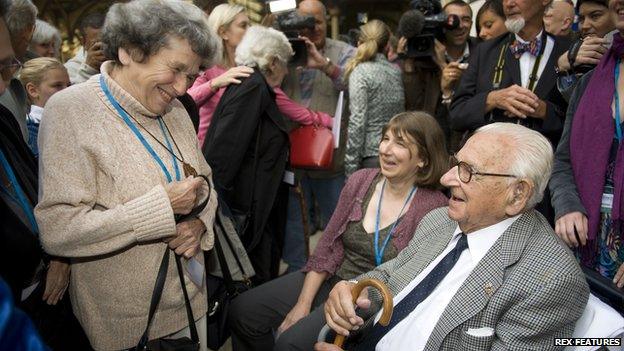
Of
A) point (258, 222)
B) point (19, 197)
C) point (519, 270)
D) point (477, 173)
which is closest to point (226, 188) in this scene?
point (258, 222)

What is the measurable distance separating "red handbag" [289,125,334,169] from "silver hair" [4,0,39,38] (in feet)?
5.55

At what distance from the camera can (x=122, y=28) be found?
64.4 inches

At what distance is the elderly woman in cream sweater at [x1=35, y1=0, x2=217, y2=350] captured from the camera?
1.53m

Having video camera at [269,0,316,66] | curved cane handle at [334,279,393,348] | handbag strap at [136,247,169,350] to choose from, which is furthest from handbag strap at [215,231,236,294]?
video camera at [269,0,316,66]

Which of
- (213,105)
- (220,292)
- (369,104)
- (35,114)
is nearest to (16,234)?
(220,292)

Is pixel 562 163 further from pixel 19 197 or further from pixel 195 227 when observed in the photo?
pixel 19 197

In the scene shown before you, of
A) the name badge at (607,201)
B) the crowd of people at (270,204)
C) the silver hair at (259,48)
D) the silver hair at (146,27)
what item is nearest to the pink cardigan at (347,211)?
the crowd of people at (270,204)

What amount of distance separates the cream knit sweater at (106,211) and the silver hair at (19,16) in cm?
61

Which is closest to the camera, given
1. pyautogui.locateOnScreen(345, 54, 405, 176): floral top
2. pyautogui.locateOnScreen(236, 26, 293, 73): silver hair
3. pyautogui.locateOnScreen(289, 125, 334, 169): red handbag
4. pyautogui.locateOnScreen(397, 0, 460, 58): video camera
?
pyautogui.locateOnScreen(236, 26, 293, 73): silver hair

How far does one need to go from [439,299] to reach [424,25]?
7.84 ft

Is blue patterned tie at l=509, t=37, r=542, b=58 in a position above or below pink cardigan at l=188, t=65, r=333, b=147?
above

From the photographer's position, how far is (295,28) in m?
3.59

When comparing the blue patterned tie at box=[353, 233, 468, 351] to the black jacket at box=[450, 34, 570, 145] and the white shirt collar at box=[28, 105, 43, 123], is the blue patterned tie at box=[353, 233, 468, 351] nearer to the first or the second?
the black jacket at box=[450, 34, 570, 145]

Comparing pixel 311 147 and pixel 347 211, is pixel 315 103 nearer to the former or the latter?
pixel 311 147
